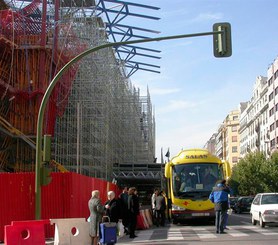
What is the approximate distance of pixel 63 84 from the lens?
3469 cm

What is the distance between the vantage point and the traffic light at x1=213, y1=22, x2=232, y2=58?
15.5 meters

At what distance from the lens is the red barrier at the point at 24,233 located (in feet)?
38.0

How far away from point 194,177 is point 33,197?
333 inches

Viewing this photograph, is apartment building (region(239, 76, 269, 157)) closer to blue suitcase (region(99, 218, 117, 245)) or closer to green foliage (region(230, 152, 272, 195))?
green foliage (region(230, 152, 272, 195))

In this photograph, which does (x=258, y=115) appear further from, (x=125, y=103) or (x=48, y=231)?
(x=48, y=231)

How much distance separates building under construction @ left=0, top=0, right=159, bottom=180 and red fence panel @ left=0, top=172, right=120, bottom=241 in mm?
13022

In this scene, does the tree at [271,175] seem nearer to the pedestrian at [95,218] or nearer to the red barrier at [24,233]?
the pedestrian at [95,218]

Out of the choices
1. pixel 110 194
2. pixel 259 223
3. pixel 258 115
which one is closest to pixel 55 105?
pixel 259 223

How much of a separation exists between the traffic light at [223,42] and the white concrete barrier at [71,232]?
641 centimetres

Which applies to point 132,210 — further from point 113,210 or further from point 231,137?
point 231,137

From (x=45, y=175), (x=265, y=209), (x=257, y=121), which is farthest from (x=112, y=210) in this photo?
(x=257, y=121)

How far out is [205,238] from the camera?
1598 cm

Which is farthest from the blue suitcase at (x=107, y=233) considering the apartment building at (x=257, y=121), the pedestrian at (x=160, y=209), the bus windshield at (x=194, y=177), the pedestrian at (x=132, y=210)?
the apartment building at (x=257, y=121)

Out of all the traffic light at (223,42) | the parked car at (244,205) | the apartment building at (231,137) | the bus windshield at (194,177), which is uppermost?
the apartment building at (231,137)
